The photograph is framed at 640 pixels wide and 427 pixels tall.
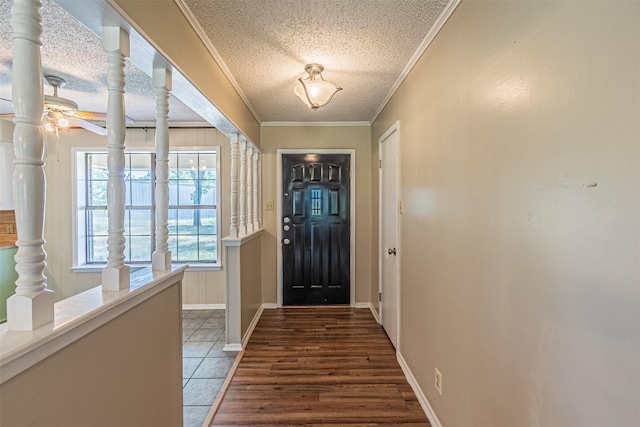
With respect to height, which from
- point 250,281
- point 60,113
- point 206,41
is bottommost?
point 250,281

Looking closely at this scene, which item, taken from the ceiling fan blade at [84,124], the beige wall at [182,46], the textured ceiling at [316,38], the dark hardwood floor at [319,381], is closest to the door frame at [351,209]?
the dark hardwood floor at [319,381]

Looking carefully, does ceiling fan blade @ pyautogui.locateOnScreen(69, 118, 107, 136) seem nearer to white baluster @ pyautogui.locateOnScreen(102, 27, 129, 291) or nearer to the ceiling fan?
the ceiling fan

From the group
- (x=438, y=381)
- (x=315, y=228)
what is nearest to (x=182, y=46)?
(x=438, y=381)

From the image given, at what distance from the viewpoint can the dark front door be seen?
3680mm

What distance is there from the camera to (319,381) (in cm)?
217

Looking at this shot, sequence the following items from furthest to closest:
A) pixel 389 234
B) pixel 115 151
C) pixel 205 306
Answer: pixel 205 306 → pixel 389 234 → pixel 115 151

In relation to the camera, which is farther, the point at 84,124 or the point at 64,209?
the point at 64,209

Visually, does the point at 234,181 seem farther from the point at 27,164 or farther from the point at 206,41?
the point at 27,164

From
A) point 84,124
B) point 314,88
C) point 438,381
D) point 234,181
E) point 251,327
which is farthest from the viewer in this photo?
point 251,327

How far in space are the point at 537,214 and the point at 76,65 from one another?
308cm

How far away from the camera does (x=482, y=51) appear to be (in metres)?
1.24

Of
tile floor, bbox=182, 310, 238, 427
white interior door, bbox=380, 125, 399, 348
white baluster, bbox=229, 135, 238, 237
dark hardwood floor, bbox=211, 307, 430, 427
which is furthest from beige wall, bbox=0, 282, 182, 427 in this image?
white interior door, bbox=380, 125, 399, 348

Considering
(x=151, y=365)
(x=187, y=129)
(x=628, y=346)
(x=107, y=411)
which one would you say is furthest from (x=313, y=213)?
(x=628, y=346)

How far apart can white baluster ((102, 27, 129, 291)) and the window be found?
2751mm
